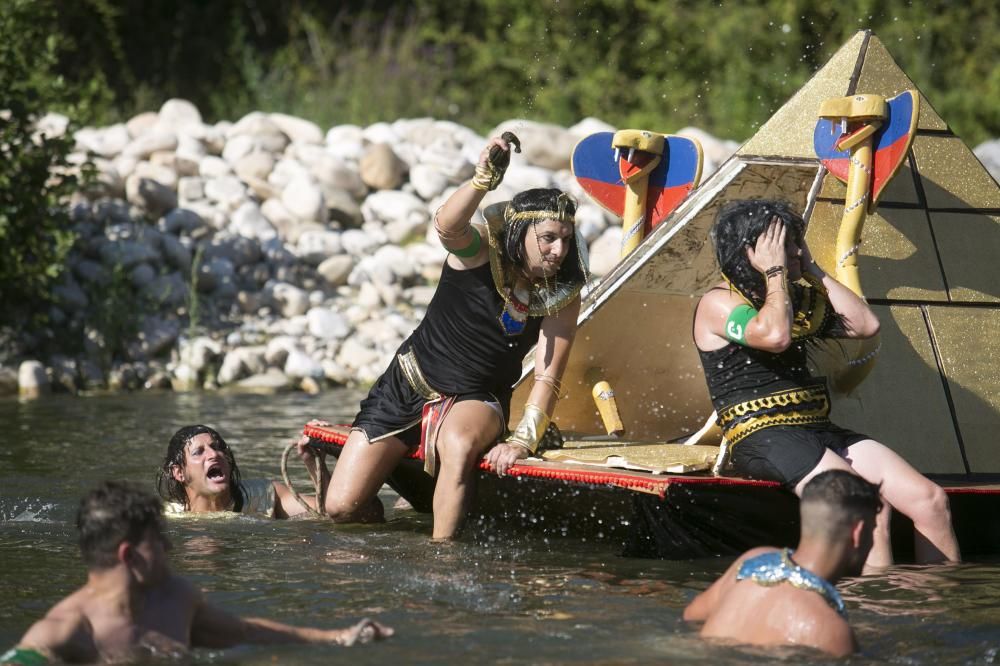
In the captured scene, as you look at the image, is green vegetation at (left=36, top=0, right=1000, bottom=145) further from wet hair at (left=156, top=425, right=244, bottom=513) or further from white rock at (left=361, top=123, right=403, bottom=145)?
wet hair at (left=156, top=425, right=244, bottom=513)

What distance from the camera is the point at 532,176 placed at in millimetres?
13852

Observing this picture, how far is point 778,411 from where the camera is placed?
5.62 metres

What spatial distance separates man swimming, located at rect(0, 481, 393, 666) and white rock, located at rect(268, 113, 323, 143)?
10.6m

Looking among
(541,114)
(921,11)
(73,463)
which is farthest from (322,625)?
(921,11)

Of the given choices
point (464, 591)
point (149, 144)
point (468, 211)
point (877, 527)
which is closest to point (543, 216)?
point (468, 211)

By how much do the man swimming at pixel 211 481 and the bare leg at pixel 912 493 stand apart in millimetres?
2510

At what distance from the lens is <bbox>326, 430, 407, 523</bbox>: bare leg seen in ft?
20.7

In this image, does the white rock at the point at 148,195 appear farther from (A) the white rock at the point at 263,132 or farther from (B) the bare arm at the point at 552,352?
(B) the bare arm at the point at 552,352

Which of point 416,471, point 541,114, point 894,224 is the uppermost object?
point 541,114

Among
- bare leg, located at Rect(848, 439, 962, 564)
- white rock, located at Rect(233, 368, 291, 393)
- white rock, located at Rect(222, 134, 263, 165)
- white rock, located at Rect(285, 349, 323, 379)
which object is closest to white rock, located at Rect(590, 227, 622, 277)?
white rock, located at Rect(285, 349, 323, 379)

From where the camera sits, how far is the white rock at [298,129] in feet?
47.3

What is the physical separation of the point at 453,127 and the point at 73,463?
296 inches

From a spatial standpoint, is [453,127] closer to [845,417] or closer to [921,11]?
[921,11]

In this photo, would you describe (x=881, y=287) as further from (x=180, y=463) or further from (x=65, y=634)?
(x=65, y=634)
